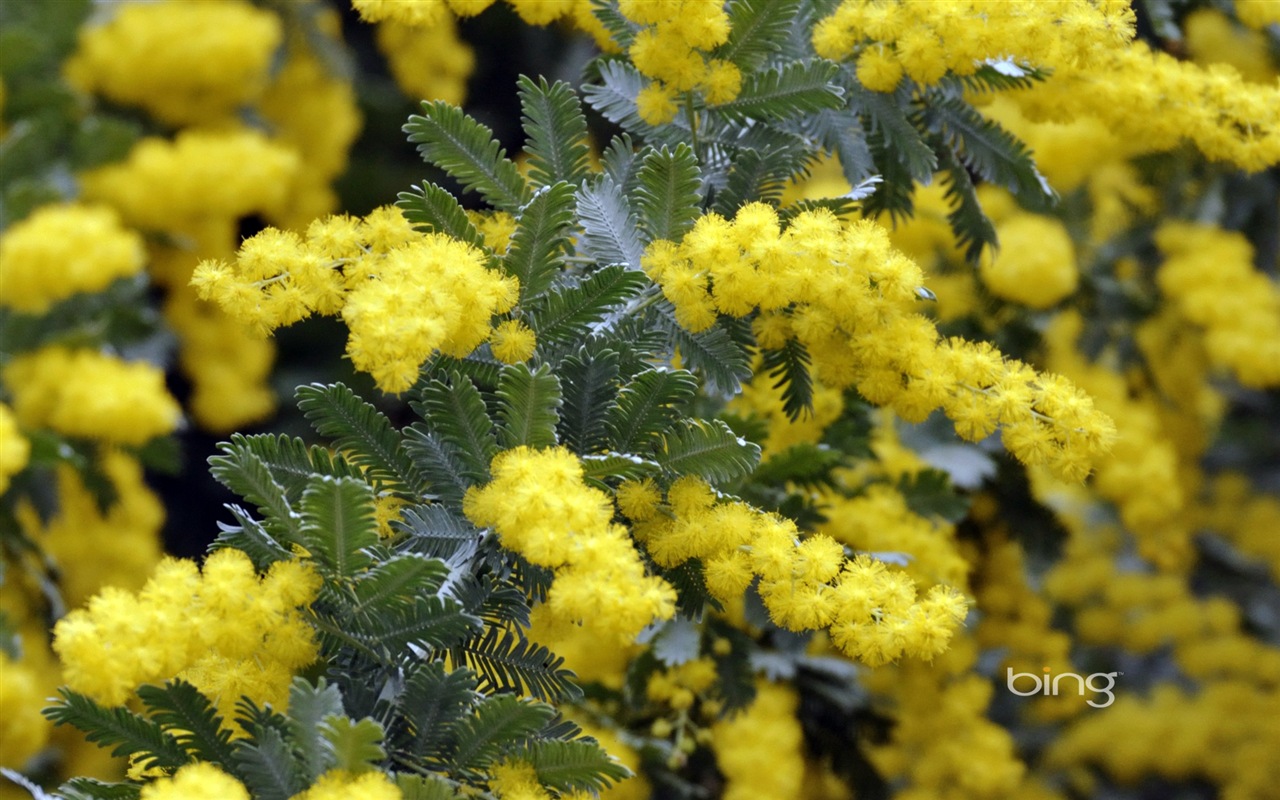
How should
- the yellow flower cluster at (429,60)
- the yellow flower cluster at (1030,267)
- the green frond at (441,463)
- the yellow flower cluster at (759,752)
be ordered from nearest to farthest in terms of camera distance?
1. the green frond at (441,463)
2. the yellow flower cluster at (759,752)
3. the yellow flower cluster at (1030,267)
4. the yellow flower cluster at (429,60)

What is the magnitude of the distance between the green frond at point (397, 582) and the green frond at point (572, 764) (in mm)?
181

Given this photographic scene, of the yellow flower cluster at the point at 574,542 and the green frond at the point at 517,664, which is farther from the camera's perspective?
the green frond at the point at 517,664

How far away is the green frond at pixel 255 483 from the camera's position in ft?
3.93

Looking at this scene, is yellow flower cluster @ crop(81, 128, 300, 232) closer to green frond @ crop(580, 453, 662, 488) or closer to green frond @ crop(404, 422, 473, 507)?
green frond @ crop(404, 422, 473, 507)

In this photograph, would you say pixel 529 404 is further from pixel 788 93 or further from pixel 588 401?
pixel 788 93

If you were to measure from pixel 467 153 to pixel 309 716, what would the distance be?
696mm

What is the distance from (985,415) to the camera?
1.37 m

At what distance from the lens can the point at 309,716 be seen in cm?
111

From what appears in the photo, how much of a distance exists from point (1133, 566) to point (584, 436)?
231cm

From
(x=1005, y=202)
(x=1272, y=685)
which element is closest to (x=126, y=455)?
(x=1005, y=202)

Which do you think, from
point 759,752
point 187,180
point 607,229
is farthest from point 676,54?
point 187,180

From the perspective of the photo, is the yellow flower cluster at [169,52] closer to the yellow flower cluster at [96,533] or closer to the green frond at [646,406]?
the yellow flower cluster at [96,533]

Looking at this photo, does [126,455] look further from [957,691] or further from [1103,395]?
[1103,395]

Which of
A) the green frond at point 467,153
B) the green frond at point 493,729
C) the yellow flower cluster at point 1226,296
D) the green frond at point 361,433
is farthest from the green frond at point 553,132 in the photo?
the yellow flower cluster at point 1226,296
